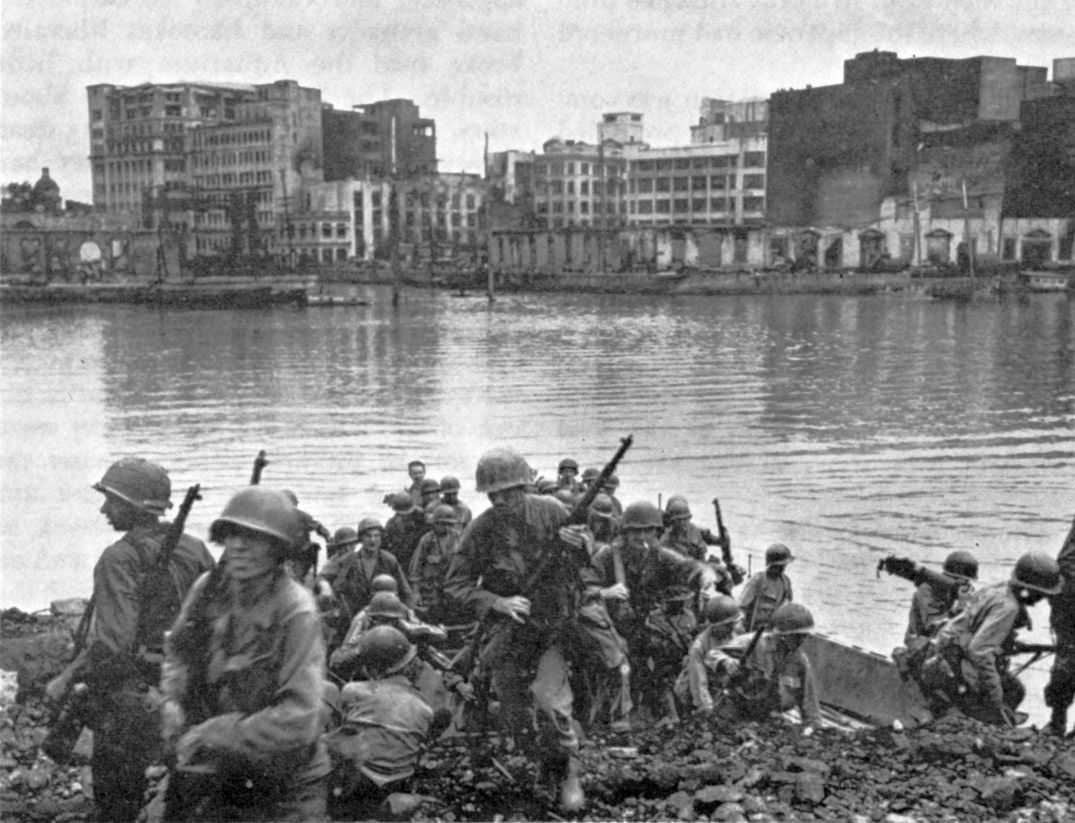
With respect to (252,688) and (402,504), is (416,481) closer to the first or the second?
(402,504)

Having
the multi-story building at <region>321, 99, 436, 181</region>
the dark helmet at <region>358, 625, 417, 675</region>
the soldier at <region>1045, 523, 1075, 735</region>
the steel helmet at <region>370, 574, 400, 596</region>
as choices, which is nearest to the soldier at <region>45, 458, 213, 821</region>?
the dark helmet at <region>358, 625, 417, 675</region>

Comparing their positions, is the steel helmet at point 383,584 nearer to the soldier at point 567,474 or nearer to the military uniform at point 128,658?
the military uniform at point 128,658

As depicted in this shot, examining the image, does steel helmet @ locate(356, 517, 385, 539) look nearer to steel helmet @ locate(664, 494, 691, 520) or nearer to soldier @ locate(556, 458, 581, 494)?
steel helmet @ locate(664, 494, 691, 520)

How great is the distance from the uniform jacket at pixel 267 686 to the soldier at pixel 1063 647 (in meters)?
5.47

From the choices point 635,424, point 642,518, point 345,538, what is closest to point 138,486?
point 642,518

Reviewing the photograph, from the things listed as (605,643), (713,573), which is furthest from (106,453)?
(605,643)

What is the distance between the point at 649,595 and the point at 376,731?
3.68 m

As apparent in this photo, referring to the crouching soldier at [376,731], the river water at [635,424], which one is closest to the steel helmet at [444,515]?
the crouching soldier at [376,731]

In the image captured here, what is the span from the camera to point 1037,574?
23.7 feet

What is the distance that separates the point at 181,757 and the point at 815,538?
1425 centimetres

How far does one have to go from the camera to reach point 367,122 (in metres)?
120

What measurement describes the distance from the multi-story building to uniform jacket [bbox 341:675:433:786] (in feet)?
372

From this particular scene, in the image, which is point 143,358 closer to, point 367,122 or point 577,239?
point 577,239

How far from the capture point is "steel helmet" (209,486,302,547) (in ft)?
13.0
